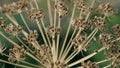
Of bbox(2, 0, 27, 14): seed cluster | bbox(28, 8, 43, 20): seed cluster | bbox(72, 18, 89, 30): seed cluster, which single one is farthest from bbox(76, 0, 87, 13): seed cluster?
bbox(2, 0, 27, 14): seed cluster

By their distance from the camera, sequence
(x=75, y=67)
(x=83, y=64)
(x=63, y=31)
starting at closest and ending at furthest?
1. (x=83, y=64)
2. (x=75, y=67)
3. (x=63, y=31)

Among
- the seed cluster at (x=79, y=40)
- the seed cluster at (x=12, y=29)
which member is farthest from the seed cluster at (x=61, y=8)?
the seed cluster at (x=12, y=29)

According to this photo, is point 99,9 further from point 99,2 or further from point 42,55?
point 42,55

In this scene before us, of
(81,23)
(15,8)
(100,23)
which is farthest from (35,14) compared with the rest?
(100,23)

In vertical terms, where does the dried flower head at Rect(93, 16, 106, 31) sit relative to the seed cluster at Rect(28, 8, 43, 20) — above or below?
below

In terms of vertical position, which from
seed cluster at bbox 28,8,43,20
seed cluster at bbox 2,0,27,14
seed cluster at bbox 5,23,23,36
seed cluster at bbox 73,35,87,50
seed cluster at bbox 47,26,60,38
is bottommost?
seed cluster at bbox 73,35,87,50

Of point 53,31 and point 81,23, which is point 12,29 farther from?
point 81,23

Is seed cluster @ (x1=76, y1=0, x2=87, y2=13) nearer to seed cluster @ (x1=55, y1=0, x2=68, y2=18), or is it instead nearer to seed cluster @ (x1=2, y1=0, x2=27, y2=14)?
seed cluster @ (x1=55, y1=0, x2=68, y2=18)

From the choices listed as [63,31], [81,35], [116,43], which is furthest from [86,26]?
[63,31]

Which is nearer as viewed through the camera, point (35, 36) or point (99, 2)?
Result: point (35, 36)

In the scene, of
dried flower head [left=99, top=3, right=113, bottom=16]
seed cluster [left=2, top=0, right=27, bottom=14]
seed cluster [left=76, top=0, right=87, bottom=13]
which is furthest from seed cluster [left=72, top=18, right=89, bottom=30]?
seed cluster [left=2, top=0, right=27, bottom=14]

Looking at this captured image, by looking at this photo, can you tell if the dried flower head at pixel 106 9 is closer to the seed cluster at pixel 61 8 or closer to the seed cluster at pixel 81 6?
the seed cluster at pixel 81 6
